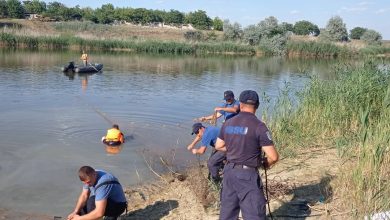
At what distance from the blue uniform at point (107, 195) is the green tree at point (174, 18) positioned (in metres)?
100

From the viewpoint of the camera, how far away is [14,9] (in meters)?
85.4

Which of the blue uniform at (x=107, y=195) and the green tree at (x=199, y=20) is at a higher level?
the green tree at (x=199, y=20)

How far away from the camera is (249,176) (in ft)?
16.1

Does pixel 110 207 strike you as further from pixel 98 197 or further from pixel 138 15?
pixel 138 15

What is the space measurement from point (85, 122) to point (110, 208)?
28.9 ft

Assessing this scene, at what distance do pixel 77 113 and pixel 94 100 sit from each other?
3297 millimetres

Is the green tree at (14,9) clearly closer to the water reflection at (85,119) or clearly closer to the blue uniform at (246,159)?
the water reflection at (85,119)

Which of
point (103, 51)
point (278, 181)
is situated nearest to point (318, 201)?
point (278, 181)

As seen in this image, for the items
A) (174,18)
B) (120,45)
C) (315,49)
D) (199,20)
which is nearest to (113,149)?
(120,45)

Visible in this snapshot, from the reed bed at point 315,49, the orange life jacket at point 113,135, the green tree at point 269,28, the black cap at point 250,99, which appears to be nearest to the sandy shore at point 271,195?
the black cap at point 250,99

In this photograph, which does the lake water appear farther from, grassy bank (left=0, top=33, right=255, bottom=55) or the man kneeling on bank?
grassy bank (left=0, top=33, right=255, bottom=55)

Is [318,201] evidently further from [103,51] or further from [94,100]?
[103,51]

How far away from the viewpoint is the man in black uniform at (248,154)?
483cm

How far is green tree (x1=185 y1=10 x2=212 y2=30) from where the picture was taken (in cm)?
10294
